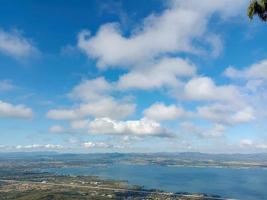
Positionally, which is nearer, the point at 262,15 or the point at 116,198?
the point at 262,15

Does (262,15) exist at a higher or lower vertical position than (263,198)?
higher

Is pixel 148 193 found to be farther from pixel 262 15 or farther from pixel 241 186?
pixel 262 15

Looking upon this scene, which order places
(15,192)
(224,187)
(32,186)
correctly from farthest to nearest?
(224,187)
(32,186)
(15,192)

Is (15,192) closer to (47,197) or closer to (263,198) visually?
(47,197)

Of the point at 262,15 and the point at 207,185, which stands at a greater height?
the point at 262,15

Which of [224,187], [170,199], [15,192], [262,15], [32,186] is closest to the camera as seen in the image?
[262,15]

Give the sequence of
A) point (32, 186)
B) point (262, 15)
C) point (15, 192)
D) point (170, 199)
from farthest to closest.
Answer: point (32, 186) → point (15, 192) → point (170, 199) → point (262, 15)

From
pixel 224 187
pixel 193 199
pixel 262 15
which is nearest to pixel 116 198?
pixel 193 199

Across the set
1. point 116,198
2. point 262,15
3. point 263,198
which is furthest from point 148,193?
point 262,15

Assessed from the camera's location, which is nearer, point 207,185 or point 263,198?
point 263,198
